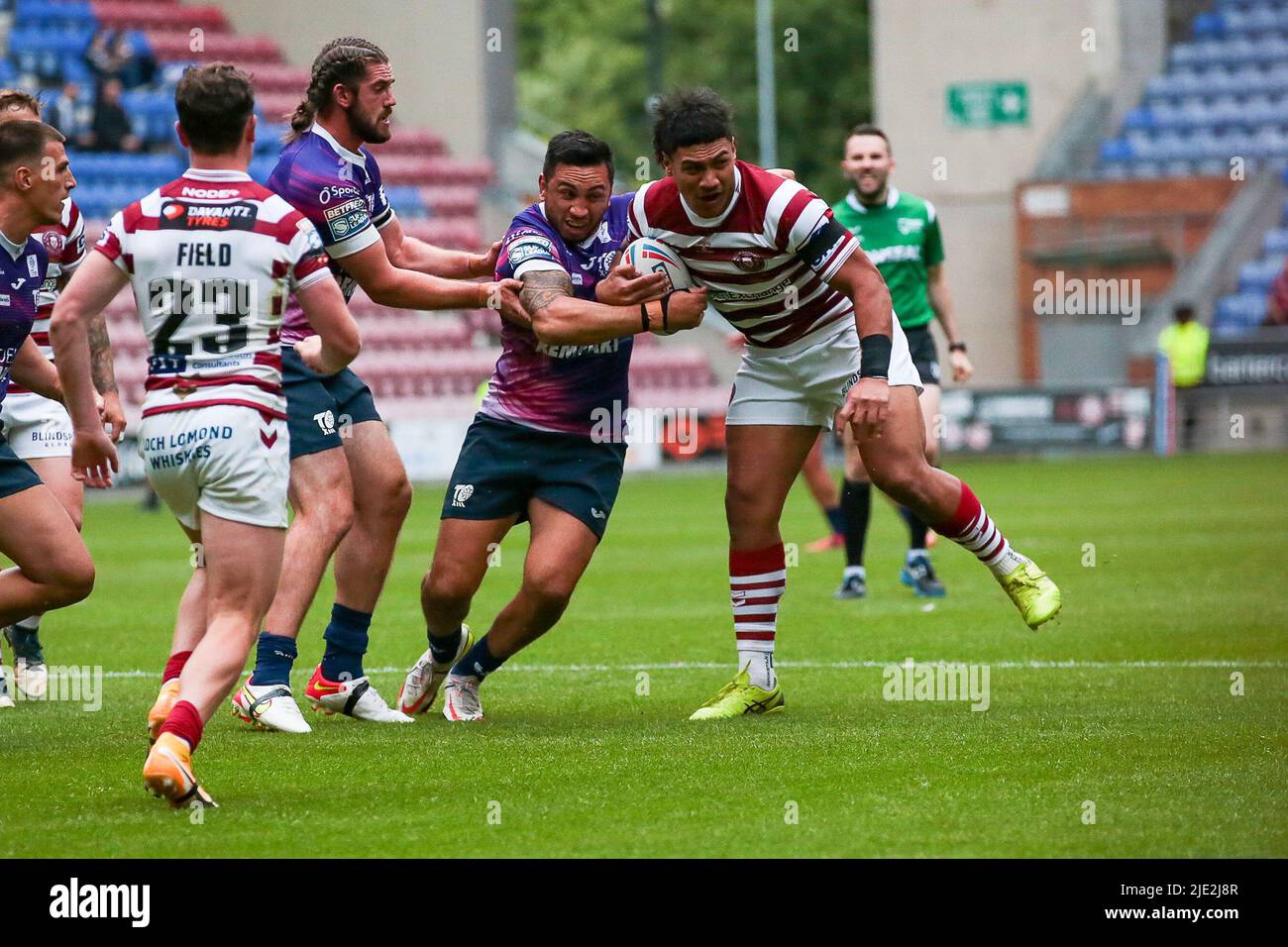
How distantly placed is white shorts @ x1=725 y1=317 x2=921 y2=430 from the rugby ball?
48 cm

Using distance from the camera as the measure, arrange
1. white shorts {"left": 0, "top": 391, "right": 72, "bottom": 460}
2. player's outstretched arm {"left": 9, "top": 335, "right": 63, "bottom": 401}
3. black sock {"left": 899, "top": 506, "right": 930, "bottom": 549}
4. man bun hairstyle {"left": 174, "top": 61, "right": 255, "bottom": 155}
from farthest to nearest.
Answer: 1. black sock {"left": 899, "top": 506, "right": 930, "bottom": 549}
2. white shorts {"left": 0, "top": 391, "right": 72, "bottom": 460}
3. player's outstretched arm {"left": 9, "top": 335, "right": 63, "bottom": 401}
4. man bun hairstyle {"left": 174, "top": 61, "right": 255, "bottom": 155}

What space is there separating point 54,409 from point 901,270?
17.0 feet

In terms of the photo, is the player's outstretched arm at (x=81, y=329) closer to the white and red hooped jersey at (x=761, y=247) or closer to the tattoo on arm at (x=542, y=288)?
the tattoo on arm at (x=542, y=288)

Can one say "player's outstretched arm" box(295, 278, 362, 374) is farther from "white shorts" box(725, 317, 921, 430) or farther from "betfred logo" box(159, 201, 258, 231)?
"white shorts" box(725, 317, 921, 430)

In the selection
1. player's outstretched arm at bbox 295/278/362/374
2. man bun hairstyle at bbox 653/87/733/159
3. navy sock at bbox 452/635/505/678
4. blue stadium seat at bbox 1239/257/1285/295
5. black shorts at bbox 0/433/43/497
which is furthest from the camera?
blue stadium seat at bbox 1239/257/1285/295

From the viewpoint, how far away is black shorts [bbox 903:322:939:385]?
10602mm

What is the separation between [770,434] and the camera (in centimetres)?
679

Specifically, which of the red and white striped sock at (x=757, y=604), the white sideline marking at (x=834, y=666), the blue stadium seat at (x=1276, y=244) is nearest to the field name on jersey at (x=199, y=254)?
the red and white striped sock at (x=757, y=604)

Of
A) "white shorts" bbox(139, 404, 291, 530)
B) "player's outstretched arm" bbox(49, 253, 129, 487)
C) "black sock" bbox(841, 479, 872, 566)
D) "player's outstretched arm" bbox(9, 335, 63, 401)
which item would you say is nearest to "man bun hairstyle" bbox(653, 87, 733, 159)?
"white shorts" bbox(139, 404, 291, 530)

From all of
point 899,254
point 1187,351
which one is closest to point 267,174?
point 1187,351

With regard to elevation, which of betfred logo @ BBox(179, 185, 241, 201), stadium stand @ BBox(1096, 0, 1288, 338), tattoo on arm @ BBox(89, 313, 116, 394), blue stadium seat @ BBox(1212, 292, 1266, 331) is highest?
stadium stand @ BBox(1096, 0, 1288, 338)

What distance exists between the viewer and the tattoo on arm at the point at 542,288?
246 inches
